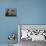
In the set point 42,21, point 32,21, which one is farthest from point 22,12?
point 42,21

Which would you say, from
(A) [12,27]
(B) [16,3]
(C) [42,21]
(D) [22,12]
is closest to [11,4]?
(B) [16,3]

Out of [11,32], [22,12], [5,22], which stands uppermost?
[22,12]

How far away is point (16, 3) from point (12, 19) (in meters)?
0.40

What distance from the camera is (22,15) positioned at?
9.82ft

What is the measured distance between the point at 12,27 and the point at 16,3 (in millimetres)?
592

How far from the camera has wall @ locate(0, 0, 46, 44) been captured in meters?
2.97

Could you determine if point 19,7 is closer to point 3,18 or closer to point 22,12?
point 22,12

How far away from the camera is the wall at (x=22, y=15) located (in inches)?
117

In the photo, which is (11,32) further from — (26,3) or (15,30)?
(26,3)

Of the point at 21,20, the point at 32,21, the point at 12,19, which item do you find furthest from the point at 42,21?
the point at 12,19

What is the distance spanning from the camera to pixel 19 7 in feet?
9.82

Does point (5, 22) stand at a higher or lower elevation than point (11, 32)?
higher

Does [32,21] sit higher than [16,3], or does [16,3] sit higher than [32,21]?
[16,3]

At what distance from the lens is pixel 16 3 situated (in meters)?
3.00
